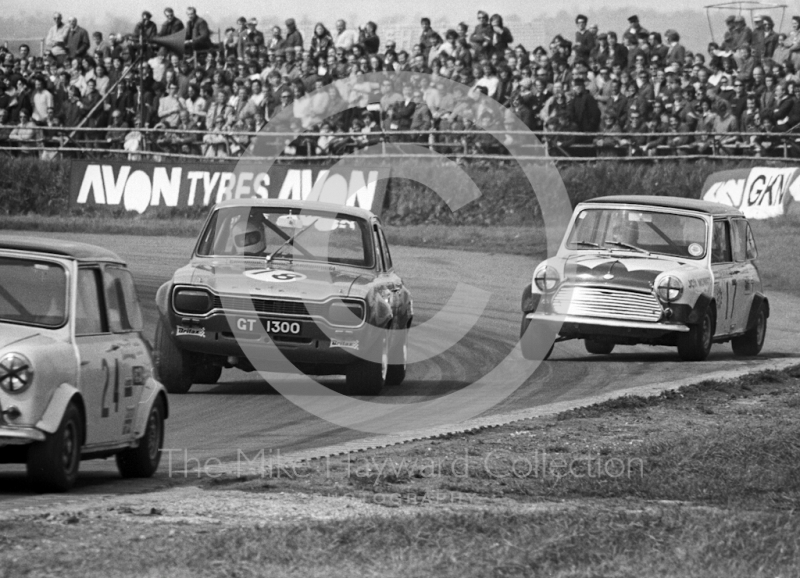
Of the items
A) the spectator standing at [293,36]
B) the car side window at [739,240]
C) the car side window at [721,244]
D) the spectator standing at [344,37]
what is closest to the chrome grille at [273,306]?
the car side window at [721,244]

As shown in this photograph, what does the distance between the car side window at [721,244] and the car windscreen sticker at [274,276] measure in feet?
17.2

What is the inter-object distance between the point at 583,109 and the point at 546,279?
35.2ft

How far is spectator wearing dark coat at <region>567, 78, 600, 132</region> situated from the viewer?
24.3 meters

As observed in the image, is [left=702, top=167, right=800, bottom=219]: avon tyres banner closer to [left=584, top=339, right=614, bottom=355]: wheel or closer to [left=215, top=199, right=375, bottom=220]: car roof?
[left=584, top=339, right=614, bottom=355]: wheel

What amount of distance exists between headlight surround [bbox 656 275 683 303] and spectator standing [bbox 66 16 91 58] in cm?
2007

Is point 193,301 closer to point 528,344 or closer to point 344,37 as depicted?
point 528,344

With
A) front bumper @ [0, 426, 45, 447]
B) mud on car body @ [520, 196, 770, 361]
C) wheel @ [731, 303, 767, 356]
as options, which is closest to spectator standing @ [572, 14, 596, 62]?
mud on car body @ [520, 196, 770, 361]

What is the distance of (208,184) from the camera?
90.4 ft

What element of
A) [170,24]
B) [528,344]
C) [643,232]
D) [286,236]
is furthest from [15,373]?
[170,24]

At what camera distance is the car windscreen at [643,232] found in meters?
14.8

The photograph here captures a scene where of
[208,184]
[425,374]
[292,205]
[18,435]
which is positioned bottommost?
[425,374]

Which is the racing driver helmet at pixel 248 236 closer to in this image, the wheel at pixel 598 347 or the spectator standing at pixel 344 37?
the wheel at pixel 598 347

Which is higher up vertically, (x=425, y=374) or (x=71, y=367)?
(x=71, y=367)

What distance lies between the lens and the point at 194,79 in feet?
95.7
